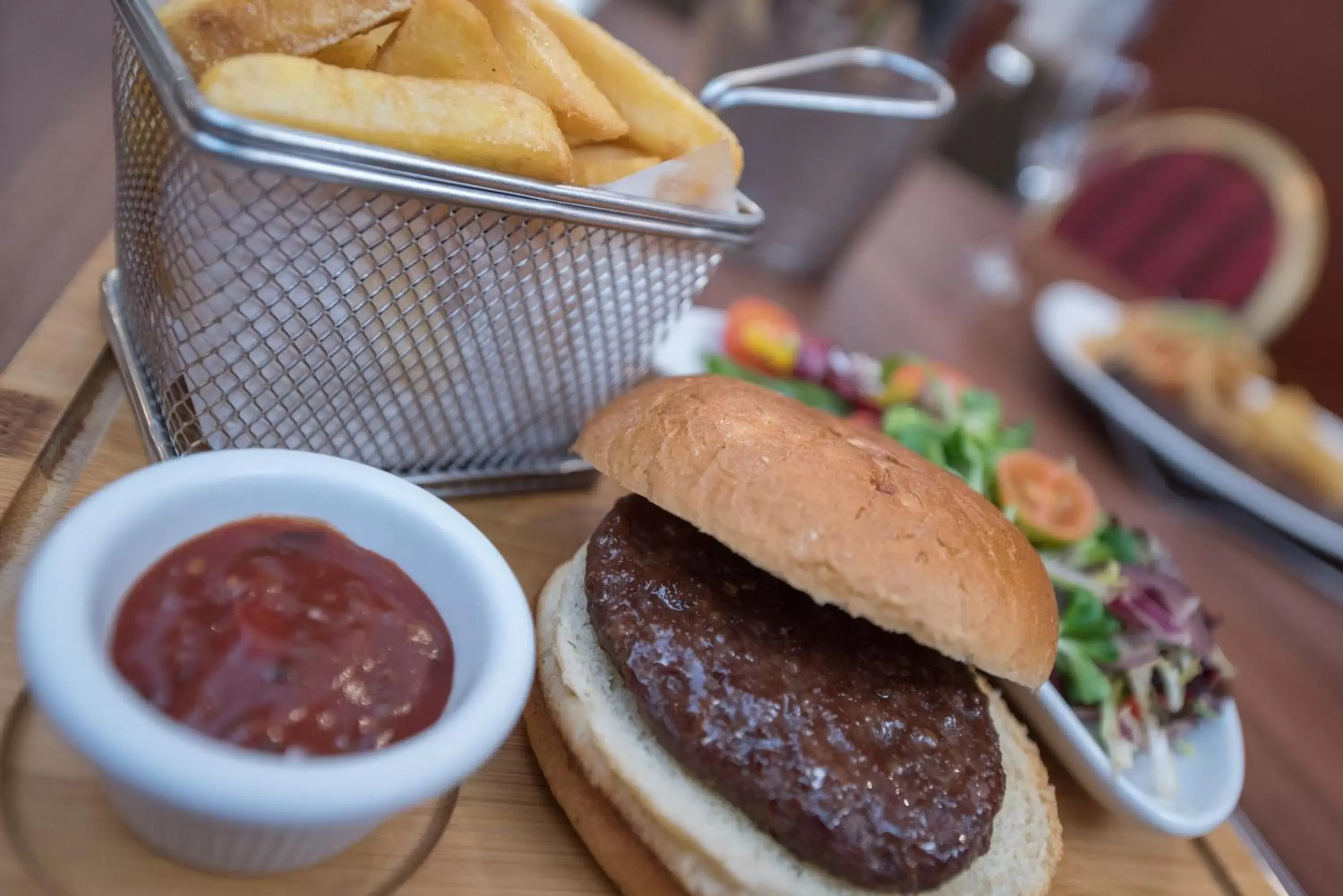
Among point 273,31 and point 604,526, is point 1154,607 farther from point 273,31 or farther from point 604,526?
point 273,31

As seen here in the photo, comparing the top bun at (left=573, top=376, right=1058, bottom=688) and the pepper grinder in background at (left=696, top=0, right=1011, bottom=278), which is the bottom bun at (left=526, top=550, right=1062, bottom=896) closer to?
the top bun at (left=573, top=376, right=1058, bottom=688)

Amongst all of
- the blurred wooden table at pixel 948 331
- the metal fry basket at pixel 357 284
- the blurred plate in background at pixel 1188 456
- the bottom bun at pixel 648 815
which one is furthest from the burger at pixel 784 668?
the blurred plate in background at pixel 1188 456

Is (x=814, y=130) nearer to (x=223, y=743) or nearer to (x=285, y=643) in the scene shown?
(x=285, y=643)

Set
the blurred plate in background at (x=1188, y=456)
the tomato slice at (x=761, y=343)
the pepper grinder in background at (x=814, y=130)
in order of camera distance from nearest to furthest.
A: the tomato slice at (x=761, y=343)
the pepper grinder in background at (x=814, y=130)
the blurred plate in background at (x=1188, y=456)

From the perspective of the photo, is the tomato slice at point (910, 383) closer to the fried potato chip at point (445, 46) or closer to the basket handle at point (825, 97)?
the basket handle at point (825, 97)

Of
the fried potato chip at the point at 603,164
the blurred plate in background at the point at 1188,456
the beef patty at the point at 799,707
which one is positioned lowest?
the blurred plate in background at the point at 1188,456
